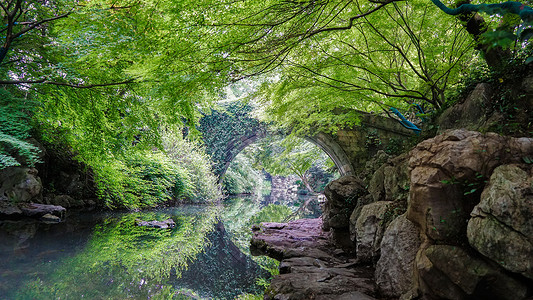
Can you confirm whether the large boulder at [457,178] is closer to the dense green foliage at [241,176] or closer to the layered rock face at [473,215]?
the layered rock face at [473,215]

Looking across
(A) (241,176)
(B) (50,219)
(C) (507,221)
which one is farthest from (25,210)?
(A) (241,176)

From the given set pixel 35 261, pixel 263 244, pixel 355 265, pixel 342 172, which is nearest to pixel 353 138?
pixel 342 172

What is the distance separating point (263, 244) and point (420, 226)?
3.13 m

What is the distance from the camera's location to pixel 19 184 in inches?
225

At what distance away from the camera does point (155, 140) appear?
5.27 m

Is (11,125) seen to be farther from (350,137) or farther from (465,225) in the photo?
(350,137)

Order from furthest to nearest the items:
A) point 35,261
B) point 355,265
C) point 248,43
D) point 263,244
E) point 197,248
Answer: point 263,244
point 197,248
point 355,265
point 35,261
point 248,43

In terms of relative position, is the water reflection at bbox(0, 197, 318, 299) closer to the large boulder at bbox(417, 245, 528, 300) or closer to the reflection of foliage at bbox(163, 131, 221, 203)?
the large boulder at bbox(417, 245, 528, 300)

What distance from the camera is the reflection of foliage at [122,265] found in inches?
102

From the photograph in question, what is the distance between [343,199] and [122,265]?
11.8 feet

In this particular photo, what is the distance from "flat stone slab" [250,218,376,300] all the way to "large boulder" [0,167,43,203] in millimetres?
4583

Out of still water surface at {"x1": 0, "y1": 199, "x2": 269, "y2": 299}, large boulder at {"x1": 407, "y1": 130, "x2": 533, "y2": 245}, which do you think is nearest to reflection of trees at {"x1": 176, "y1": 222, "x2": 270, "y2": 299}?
still water surface at {"x1": 0, "y1": 199, "x2": 269, "y2": 299}

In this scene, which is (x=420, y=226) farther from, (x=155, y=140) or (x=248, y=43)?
(x=155, y=140)

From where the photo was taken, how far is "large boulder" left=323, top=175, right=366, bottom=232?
16.8ft
